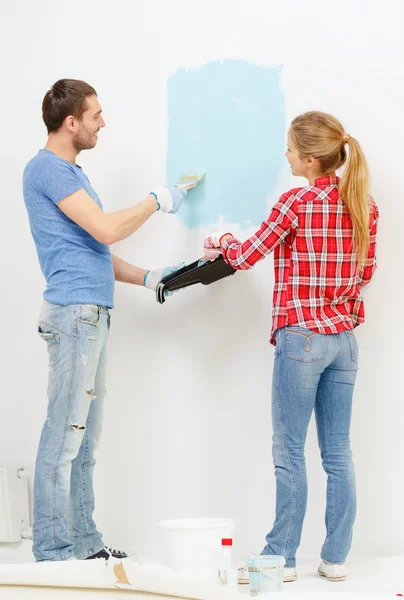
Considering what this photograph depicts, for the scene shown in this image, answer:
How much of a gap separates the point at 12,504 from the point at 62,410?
736 millimetres

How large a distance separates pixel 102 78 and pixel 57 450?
133 cm

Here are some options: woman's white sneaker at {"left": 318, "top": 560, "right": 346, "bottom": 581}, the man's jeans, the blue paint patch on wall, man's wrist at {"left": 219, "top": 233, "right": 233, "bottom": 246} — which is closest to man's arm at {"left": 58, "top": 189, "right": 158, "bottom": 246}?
man's wrist at {"left": 219, "top": 233, "right": 233, "bottom": 246}

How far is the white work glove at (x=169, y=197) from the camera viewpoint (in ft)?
7.50

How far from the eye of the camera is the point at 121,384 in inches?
102

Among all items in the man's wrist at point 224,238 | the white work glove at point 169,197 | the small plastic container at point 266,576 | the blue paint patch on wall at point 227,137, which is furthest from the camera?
the blue paint patch on wall at point 227,137

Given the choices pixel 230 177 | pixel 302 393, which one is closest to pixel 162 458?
pixel 302 393

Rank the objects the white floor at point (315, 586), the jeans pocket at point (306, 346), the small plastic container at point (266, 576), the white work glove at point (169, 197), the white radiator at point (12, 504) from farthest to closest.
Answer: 1. the white radiator at point (12, 504)
2. the white work glove at point (169, 197)
3. the jeans pocket at point (306, 346)
4. the small plastic container at point (266, 576)
5. the white floor at point (315, 586)

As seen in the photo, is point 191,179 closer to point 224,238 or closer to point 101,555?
point 224,238

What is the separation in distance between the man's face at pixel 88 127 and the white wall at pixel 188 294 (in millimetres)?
354

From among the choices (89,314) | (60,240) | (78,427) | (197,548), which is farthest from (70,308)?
(197,548)

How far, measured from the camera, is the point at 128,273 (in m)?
2.46

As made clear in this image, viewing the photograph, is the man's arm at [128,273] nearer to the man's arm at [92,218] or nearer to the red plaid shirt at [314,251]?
the man's arm at [92,218]

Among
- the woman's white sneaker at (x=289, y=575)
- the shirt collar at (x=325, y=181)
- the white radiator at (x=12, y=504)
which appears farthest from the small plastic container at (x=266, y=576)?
Answer: the white radiator at (x=12, y=504)

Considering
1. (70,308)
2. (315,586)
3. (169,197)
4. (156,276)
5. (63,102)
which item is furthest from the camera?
(156,276)
